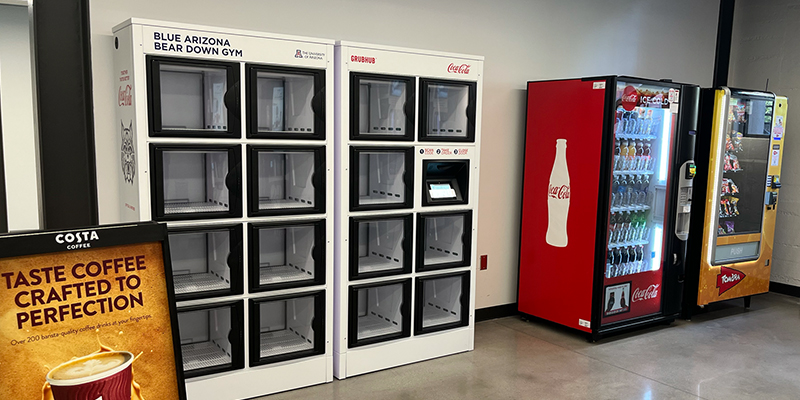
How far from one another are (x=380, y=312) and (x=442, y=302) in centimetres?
52

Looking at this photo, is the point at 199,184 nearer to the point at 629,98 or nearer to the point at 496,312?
the point at 496,312

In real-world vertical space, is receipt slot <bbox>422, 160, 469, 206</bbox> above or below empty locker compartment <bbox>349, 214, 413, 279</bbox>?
above

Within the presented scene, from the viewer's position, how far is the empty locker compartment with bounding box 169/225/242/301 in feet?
11.5

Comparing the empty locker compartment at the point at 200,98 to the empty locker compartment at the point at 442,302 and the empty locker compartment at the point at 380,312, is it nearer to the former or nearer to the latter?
the empty locker compartment at the point at 380,312

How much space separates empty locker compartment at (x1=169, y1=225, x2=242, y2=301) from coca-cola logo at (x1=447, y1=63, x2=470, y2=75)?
1.84 meters

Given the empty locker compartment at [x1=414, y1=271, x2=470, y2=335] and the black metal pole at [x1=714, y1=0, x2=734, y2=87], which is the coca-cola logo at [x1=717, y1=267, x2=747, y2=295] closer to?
the black metal pole at [x1=714, y1=0, x2=734, y2=87]

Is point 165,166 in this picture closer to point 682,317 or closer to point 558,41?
point 558,41

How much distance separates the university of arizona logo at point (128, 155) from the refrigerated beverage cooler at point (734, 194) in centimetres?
476

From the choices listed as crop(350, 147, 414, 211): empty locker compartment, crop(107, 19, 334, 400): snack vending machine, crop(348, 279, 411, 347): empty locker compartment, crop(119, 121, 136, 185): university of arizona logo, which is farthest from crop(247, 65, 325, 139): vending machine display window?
crop(348, 279, 411, 347): empty locker compartment

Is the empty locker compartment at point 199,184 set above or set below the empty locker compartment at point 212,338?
above

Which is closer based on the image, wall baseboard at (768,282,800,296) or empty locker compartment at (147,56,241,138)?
empty locker compartment at (147,56,241,138)

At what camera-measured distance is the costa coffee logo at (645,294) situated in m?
5.11

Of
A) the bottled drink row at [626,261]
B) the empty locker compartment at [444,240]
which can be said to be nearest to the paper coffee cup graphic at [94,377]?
the empty locker compartment at [444,240]

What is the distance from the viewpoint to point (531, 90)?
5.21 m
